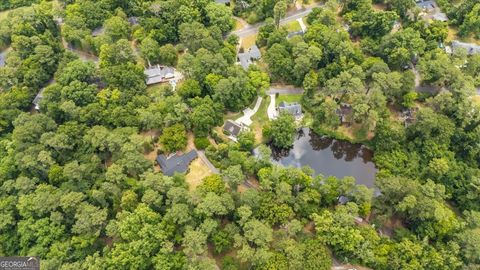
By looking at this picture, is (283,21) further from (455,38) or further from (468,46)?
(468,46)

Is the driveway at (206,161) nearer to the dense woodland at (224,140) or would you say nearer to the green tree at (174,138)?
the dense woodland at (224,140)

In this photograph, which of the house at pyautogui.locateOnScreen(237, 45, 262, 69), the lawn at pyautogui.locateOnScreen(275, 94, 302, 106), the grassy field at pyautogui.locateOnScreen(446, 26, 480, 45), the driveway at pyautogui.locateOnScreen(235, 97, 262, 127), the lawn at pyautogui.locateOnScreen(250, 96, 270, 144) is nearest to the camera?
the lawn at pyautogui.locateOnScreen(250, 96, 270, 144)

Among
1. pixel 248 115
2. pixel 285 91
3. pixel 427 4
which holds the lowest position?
pixel 248 115

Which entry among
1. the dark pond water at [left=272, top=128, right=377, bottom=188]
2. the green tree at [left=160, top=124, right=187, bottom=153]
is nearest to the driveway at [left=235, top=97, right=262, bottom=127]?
the dark pond water at [left=272, top=128, right=377, bottom=188]

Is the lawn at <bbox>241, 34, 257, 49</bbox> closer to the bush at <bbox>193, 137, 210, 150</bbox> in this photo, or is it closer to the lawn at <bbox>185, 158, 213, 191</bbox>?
the bush at <bbox>193, 137, 210, 150</bbox>

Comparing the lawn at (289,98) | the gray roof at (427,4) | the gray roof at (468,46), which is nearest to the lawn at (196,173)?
the lawn at (289,98)

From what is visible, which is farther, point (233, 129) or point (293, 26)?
point (293, 26)

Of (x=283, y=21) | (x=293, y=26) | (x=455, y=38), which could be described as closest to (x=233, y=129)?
(x=293, y=26)
